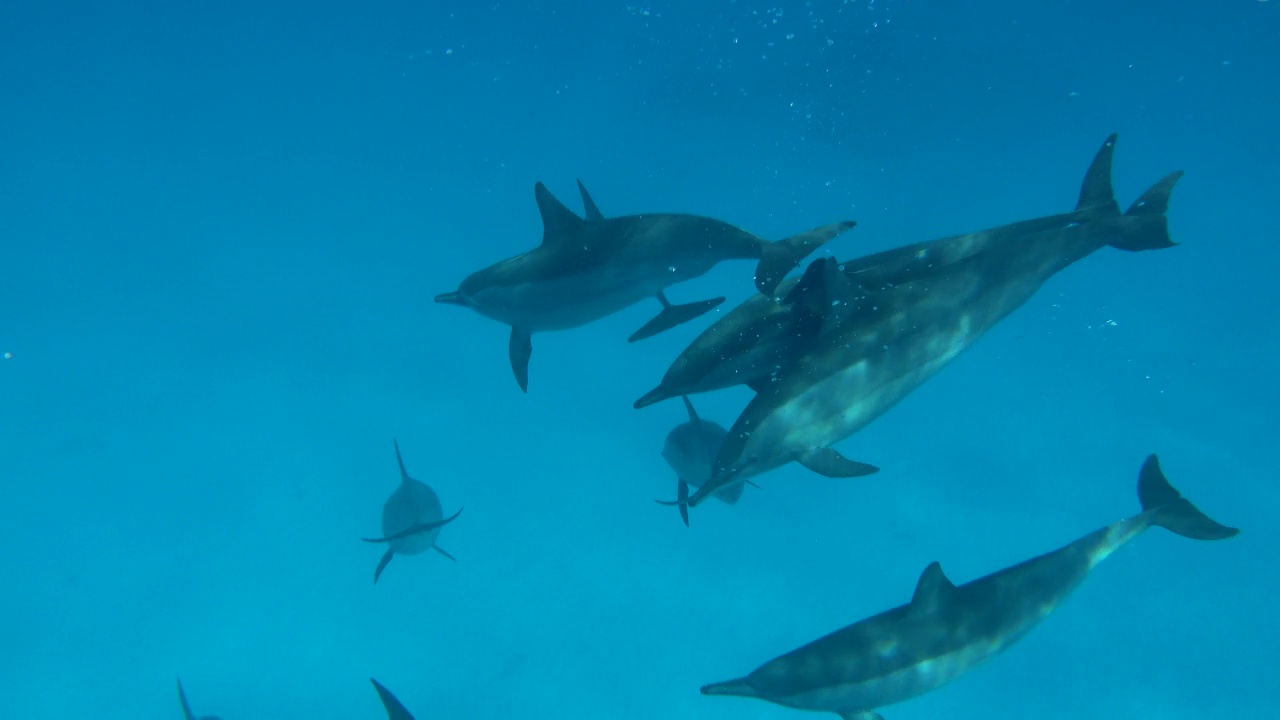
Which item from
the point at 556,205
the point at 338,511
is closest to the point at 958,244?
the point at 556,205

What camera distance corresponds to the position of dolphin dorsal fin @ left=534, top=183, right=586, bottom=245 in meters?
6.85

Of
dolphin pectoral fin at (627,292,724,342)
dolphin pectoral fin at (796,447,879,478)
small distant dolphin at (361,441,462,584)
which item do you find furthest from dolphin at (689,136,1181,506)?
small distant dolphin at (361,441,462,584)

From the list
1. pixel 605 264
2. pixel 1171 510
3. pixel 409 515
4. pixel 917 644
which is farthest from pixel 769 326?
pixel 409 515

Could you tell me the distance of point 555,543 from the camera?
50.4 feet

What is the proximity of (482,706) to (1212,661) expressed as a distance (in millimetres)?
14142

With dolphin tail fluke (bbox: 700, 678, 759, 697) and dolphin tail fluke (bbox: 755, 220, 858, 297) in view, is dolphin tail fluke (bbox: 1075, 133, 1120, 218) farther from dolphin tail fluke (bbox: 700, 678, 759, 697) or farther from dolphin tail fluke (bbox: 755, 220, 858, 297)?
dolphin tail fluke (bbox: 700, 678, 759, 697)

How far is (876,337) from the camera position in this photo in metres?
5.41

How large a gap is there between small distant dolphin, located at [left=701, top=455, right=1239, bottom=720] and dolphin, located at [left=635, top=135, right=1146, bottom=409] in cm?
206

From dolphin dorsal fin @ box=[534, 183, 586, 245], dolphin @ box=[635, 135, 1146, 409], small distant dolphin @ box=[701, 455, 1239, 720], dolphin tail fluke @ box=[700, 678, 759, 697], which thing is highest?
dolphin dorsal fin @ box=[534, 183, 586, 245]

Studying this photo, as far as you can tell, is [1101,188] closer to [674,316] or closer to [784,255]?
[784,255]

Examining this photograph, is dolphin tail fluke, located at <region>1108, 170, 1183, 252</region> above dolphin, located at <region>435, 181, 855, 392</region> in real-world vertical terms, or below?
below

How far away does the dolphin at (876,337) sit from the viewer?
16.9ft

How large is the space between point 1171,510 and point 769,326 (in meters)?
4.51

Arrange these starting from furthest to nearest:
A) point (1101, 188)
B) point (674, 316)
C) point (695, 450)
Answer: point (695, 450) → point (1101, 188) → point (674, 316)
